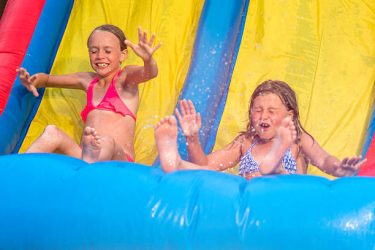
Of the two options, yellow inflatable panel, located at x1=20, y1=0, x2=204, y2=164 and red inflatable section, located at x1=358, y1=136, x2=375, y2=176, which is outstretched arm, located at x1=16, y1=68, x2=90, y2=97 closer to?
yellow inflatable panel, located at x1=20, y1=0, x2=204, y2=164

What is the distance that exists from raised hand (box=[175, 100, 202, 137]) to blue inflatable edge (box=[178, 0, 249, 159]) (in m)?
0.31

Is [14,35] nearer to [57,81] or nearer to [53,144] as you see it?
[57,81]

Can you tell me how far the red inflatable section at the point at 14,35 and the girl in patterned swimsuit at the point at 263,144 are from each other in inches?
28.5

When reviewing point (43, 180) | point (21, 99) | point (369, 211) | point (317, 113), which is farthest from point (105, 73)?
point (369, 211)

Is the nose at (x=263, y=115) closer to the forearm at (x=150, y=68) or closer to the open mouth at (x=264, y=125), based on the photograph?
the open mouth at (x=264, y=125)

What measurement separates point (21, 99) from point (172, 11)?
775 millimetres

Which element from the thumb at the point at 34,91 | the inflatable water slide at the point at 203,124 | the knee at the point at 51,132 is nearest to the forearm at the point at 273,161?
the inflatable water slide at the point at 203,124

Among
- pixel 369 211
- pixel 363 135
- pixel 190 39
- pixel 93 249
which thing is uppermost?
pixel 190 39

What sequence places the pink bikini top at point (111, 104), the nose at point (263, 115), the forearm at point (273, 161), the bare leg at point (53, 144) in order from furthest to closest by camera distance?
the pink bikini top at point (111, 104)
the nose at point (263, 115)
the bare leg at point (53, 144)
the forearm at point (273, 161)

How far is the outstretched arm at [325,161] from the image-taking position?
1882 mm

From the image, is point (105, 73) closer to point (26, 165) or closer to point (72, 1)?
point (72, 1)

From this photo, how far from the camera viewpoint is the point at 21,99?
7.95ft

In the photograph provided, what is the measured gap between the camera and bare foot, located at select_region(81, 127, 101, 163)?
189cm

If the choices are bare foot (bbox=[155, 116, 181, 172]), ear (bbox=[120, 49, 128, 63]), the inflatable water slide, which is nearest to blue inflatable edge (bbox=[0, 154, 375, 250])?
the inflatable water slide
